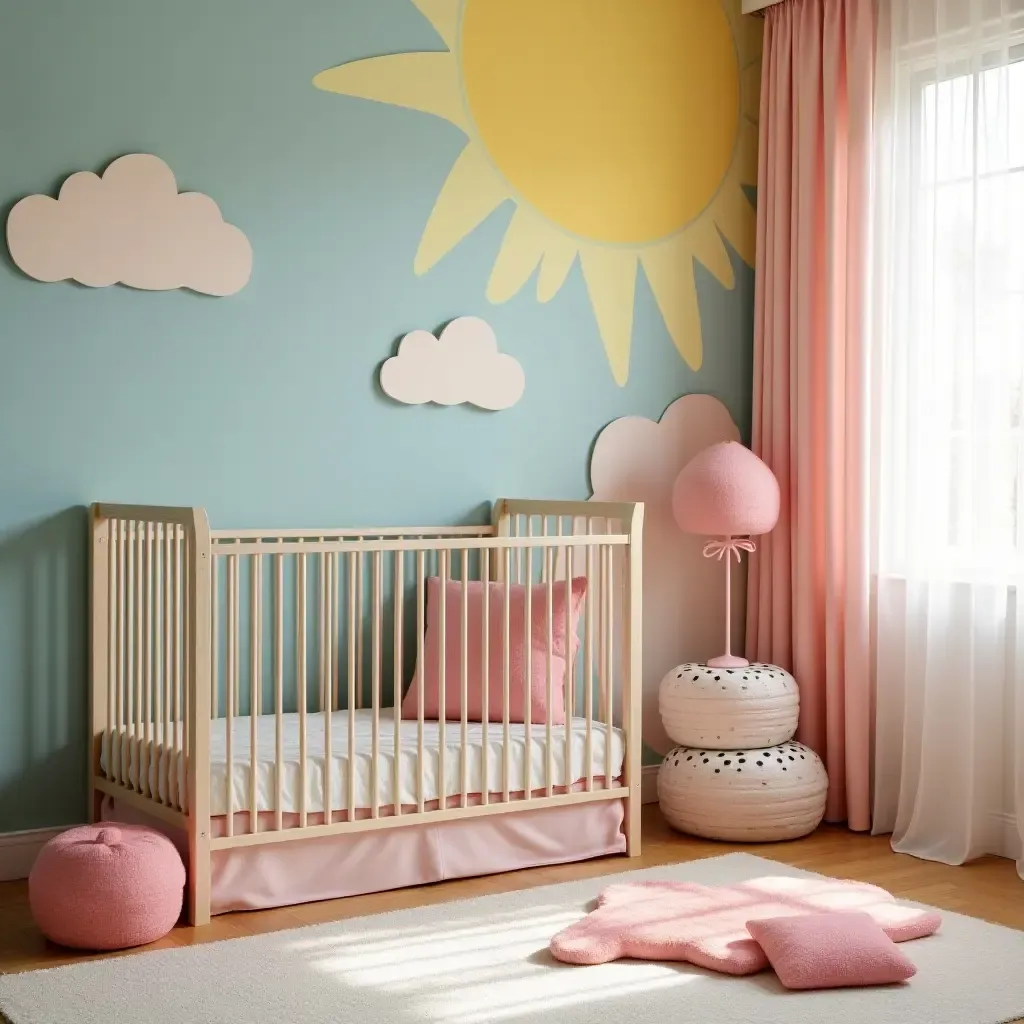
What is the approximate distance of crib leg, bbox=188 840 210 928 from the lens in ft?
9.08

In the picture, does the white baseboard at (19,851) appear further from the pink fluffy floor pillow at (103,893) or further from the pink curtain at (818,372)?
the pink curtain at (818,372)

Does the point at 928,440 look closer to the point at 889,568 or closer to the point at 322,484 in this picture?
the point at 889,568

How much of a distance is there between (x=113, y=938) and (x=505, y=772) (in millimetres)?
976

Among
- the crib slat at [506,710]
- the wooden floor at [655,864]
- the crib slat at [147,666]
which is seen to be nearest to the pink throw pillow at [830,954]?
the wooden floor at [655,864]

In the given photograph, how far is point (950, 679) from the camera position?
3.51 m

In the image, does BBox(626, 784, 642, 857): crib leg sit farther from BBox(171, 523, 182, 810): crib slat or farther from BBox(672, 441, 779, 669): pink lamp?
BBox(171, 523, 182, 810): crib slat

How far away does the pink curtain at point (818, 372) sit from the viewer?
3766 millimetres

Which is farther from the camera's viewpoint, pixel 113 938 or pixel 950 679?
pixel 950 679

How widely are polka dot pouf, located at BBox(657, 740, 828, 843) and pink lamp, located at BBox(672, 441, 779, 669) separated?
0.27 m

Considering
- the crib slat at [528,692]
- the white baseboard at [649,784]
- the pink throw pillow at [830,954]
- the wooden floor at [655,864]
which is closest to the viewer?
the pink throw pillow at [830,954]

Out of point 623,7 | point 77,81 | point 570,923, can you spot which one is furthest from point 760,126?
point 570,923

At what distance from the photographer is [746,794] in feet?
11.6

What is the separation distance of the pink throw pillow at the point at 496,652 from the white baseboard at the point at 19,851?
91cm

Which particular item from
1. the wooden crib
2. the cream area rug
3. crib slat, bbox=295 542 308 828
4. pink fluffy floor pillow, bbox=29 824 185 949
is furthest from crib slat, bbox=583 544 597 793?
pink fluffy floor pillow, bbox=29 824 185 949
